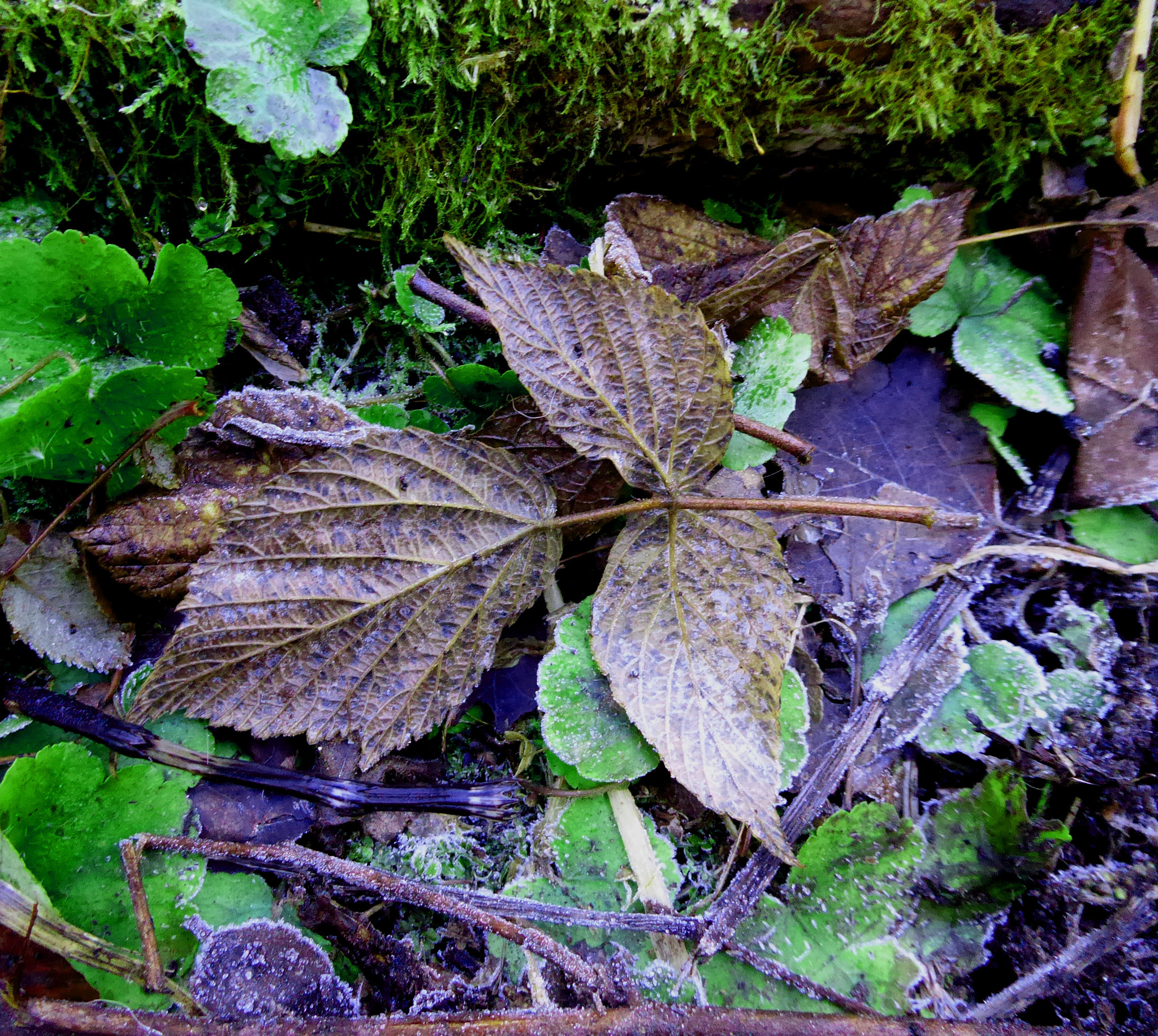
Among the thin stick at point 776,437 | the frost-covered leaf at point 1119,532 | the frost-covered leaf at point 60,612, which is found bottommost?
the frost-covered leaf at point 1119,532

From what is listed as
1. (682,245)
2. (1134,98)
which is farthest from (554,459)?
(1134,98)

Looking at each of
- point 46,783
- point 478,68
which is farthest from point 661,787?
point 478,68

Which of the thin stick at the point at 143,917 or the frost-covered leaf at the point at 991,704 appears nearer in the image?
the thin stick at the point at 143,917

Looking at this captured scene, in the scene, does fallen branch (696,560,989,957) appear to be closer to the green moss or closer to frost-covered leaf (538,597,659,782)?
frost-covered leaf (538,597,659,782)

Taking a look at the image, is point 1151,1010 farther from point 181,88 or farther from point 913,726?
point 181,88

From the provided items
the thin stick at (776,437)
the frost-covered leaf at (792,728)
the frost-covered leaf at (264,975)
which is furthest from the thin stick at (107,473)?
the frost-covered leaf at (792,728)

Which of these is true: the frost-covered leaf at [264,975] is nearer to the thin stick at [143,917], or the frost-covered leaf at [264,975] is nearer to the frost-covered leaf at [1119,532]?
the thin stick at [143,917]

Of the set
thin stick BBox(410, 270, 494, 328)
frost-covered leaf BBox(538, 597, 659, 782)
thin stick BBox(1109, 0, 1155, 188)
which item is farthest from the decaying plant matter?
thin stick BBox(1109, 0, 1155, 188)

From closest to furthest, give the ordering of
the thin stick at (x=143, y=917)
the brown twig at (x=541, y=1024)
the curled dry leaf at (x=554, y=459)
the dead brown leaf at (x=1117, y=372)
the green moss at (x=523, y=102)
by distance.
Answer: the brown twig at (x=541, y=1024) < the thin stick at (x=143, y=917) < the green moss at (x=523, y=102) < the curled dry leaf at (x=554, y=459) < the dead brown leaf at (x=1117, y=372)
